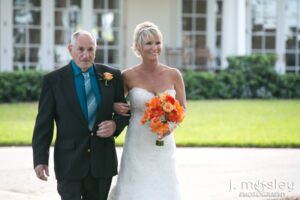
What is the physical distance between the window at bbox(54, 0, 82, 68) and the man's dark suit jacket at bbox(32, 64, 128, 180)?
46.0 feet

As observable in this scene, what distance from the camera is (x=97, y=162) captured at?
196 inches

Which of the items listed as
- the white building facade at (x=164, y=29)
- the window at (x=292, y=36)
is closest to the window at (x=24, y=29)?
the white building facade at (x=164, y=29)

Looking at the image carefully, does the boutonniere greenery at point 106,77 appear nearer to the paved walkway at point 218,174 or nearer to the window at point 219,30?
the paved walkway at point 218,174

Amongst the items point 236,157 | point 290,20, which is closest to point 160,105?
point 236,157

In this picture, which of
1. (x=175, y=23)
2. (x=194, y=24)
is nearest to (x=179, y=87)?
(x=175, y=23)

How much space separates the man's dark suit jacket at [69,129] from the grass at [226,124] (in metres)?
5.85

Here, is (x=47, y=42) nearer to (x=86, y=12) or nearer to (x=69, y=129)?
(x=86, y=12)

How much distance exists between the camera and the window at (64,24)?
19.0 m

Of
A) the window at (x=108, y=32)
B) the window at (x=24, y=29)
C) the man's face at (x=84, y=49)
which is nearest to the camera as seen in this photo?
the man's face at (x=84, y=49)

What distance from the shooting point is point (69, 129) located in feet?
16.3

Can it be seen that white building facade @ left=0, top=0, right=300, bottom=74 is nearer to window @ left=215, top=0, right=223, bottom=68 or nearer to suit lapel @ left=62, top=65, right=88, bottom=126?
window @ left=215, top=0, right=223, bottom=68

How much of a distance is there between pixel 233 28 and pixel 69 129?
47.8 feet

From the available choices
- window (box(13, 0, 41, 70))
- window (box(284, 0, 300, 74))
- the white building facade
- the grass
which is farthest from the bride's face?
window (box(284, 0, 300, 74))

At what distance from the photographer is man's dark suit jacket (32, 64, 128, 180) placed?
16.3 feet
